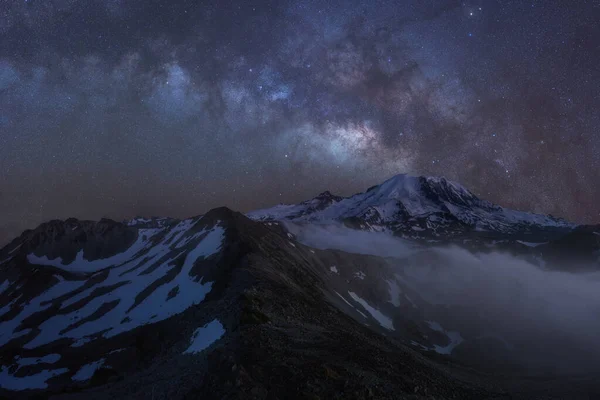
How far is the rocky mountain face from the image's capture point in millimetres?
29953

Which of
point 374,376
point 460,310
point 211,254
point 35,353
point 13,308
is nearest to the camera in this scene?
point 374,376

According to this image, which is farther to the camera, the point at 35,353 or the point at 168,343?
the point at 35,353

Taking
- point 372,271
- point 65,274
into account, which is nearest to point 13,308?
point 65,274

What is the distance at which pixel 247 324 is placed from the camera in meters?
35.0

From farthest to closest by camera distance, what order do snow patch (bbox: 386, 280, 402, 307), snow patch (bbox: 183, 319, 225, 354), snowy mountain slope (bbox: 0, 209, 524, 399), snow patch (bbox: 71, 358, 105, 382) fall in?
snow patch (bbox: 386, 280, 402, 307) → snow patch (bbox: 71, 358, 105, 382) → snow patch (bbox: 183, 319, 225, 354) → snowy mountain slope (bbox: 0, 209, 524, 399)

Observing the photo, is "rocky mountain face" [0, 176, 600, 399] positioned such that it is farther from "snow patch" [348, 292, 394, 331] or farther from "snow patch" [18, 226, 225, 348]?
"snow patch" [348, 292, 394, 331]

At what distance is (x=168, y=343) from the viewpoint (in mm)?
46812

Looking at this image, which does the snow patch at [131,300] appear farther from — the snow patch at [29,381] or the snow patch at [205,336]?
the snow patch at [205,336]

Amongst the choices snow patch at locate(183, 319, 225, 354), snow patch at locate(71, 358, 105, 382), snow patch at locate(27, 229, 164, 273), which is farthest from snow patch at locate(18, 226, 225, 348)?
snow patch at locate(27, 229, 164, 273)

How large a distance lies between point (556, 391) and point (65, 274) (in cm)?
11452

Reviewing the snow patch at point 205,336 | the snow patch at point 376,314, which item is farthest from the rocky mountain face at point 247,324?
the snow patch at point 376,314

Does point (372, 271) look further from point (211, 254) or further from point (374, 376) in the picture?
point (374, 376)

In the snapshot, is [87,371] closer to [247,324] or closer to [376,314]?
[247,324]

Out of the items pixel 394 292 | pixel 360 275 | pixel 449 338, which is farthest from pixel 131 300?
pixel 449 338
